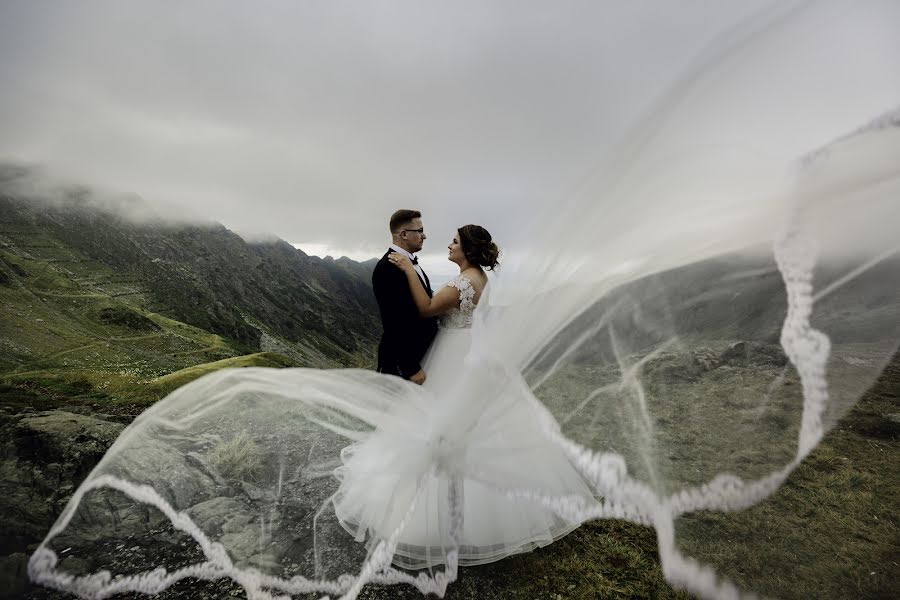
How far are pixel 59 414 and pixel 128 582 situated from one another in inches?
102

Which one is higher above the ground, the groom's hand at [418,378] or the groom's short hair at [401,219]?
the groom's short hair at [401,219]

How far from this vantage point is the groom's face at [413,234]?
15.1 feet

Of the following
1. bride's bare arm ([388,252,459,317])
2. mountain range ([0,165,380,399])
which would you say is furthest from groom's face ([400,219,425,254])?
mountain range ([0,165,380,399])

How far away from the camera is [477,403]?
A: 9.88ft

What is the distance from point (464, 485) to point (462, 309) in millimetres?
1602

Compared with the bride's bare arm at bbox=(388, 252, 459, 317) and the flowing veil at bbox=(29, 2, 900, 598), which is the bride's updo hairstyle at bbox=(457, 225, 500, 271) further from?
the flowing veil at bbox=(29, 2, 900, 598)

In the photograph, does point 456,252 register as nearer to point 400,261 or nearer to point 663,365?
point 400,261

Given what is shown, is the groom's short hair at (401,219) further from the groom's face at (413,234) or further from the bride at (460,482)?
the bride at (460,482)

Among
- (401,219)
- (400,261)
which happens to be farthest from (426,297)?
(401,219)

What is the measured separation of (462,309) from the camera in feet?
13.9

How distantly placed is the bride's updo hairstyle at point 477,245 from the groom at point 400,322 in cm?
61

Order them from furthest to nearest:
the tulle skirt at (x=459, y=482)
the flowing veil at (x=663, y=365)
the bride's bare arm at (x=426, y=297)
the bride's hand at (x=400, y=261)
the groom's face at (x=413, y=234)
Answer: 1. the groom's face at (x=413, y=234)
2. the bride's hand at (x=400, y=261)
3. the bride's bare arm at (x=426, y=297)
4. the tulle skirt at (x=459, y=482)
5. the flowing veil at (x=663, y=365)

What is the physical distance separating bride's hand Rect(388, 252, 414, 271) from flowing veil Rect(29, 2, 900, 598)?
1.06 m

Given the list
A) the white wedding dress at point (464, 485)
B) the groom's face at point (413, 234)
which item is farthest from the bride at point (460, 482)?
the groom's face at point (413, 234)
